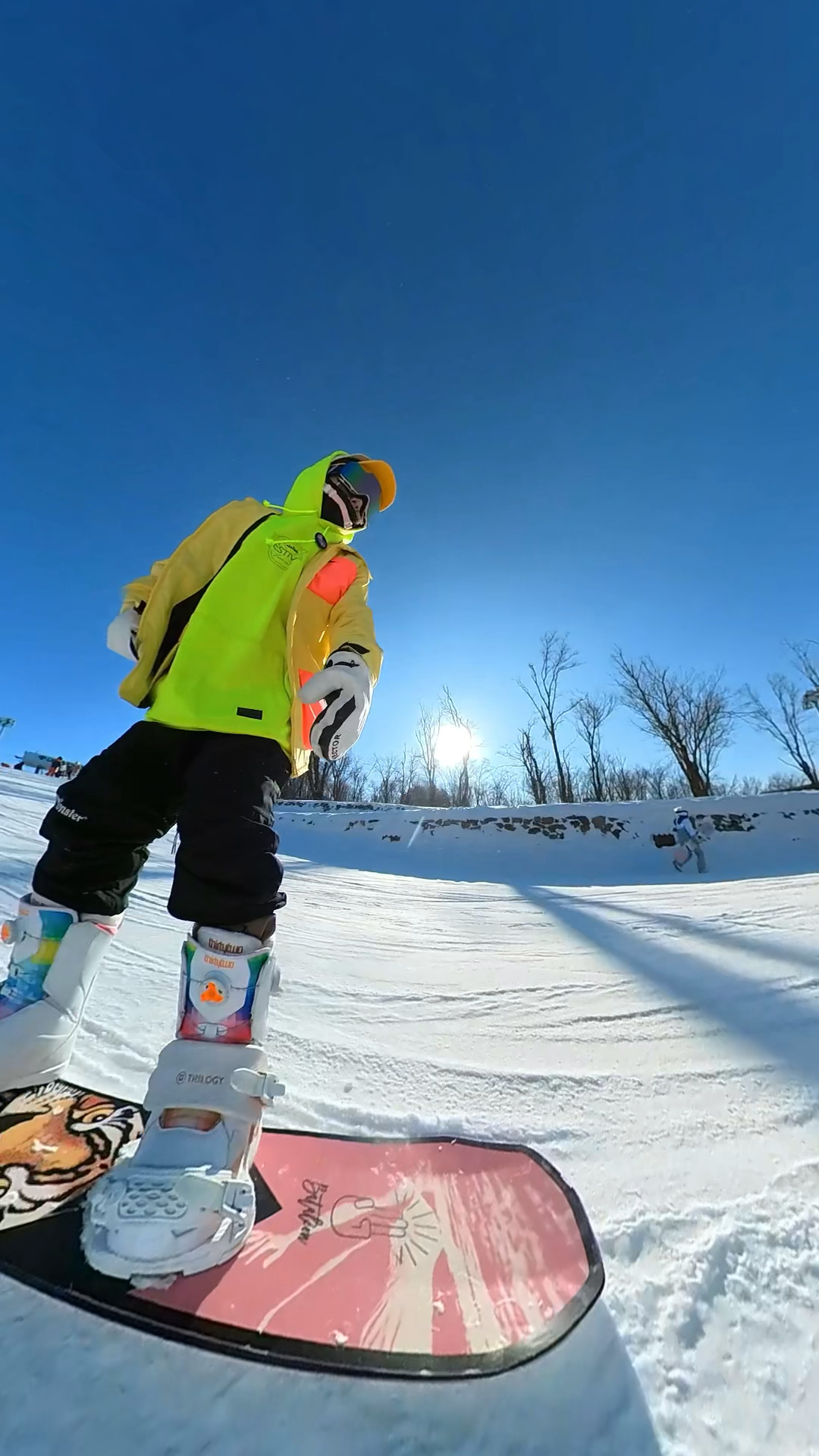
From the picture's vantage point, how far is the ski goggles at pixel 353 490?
1478 mm

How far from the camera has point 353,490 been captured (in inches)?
59.1

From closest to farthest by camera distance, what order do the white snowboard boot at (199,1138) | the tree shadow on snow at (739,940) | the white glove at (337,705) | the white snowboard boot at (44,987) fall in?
1. the white snowboard boot at (199,1138)
2. the white snowboard boot at (44,987)
3. the white glove at (337,705)
4. the tree shadow on snow at (739,940)

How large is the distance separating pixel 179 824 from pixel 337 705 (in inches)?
15.4

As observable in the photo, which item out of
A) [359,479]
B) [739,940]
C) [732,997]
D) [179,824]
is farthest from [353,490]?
[739,940]

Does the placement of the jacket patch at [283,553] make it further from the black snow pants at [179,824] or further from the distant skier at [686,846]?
the distant skier at [686,846]

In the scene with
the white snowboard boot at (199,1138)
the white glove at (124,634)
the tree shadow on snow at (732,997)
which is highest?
the white glove at (124,634)

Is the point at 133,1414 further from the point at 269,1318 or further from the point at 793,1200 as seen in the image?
the point at 793,1200

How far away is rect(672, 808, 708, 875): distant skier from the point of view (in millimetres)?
8539

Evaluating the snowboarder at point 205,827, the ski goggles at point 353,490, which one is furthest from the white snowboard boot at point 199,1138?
the ski goggles at point 353,490

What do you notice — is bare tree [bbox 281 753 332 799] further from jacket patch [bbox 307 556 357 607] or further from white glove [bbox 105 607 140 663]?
jacket patch [bbox 307 556 357 607]

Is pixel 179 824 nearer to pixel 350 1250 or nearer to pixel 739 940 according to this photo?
pixel 350 1250

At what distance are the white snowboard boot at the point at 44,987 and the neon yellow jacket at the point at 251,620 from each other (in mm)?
454

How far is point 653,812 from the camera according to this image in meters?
10.5

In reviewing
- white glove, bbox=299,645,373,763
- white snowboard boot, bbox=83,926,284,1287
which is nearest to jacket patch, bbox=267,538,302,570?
white glove, bbox=299,645,373,763
